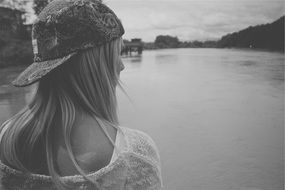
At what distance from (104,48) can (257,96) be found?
8782 mm

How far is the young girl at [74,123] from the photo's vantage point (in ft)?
3.01

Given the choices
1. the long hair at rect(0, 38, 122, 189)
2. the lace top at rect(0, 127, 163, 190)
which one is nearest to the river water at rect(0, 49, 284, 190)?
the long hair at rect(0, 38, 122, 189)

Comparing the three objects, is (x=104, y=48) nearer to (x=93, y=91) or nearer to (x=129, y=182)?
(x=93, y=91)

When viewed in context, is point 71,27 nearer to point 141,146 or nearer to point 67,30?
point 67,30

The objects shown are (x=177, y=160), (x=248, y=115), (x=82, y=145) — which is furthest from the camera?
(x=248, y=115)

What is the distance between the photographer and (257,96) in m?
8.89

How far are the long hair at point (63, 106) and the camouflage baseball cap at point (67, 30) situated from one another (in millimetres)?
44

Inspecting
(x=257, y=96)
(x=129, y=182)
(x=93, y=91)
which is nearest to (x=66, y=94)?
(x=93, y=91)

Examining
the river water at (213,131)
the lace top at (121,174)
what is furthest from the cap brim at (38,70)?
the river water at (213,131)

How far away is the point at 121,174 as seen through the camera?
3.07 ft

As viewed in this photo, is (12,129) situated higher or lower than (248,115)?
higher

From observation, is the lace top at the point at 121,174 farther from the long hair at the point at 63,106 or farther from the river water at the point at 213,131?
the river water at the point at 213,131

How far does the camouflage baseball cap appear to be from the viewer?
3.24 feet

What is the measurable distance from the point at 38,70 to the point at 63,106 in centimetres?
19
